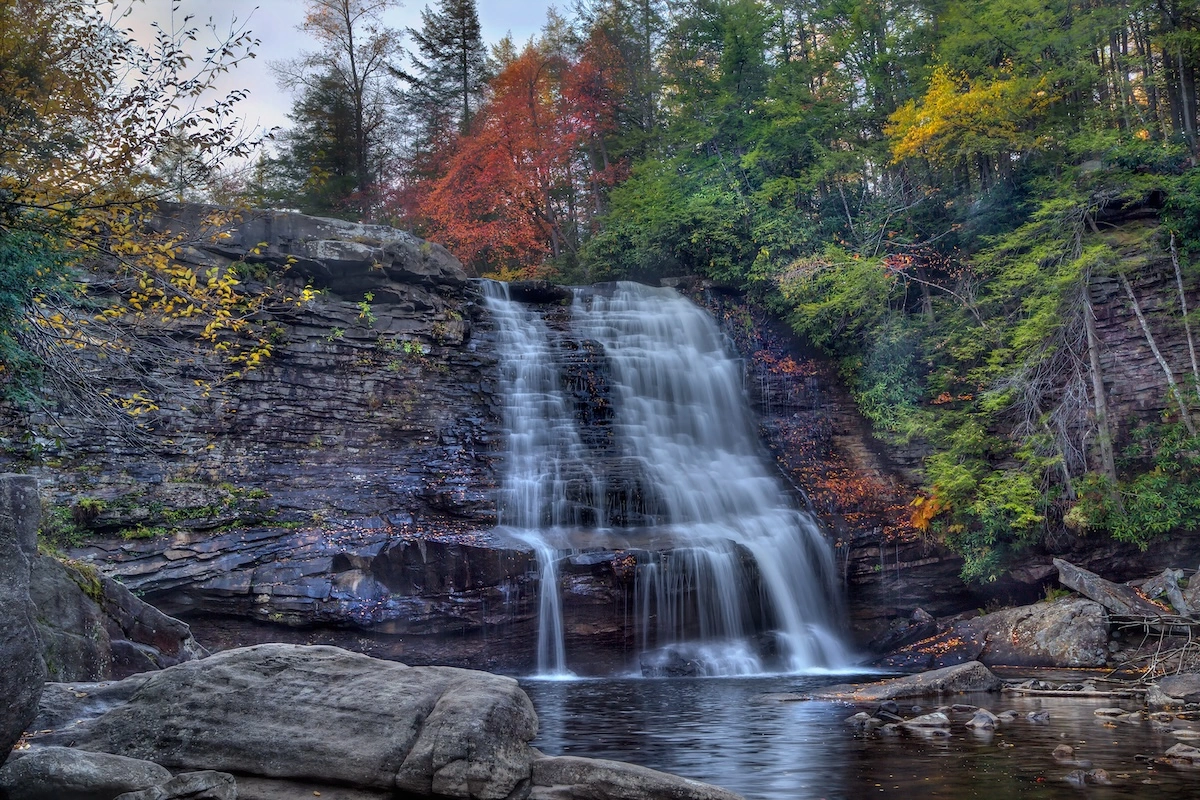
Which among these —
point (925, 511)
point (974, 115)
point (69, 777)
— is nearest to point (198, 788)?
point (69, 777)

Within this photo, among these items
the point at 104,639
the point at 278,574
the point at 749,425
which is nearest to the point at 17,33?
the point at 104,639

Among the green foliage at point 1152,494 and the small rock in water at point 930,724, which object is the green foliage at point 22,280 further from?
the green foliage at point 1152,494

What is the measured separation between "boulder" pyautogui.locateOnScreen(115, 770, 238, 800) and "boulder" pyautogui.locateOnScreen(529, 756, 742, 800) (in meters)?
1.73

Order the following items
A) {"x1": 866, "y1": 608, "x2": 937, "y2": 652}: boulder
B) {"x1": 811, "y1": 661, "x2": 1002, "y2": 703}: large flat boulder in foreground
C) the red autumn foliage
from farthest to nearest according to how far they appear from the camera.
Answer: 1. the red autumn foliage
2. {"x1": 866, "y1": 608, "x2": 937, "y2": 652}: boulder
3. {"x1": 811, "y1": 661, "x2": 1002, "y2": 703}: large flat boulder in foreground

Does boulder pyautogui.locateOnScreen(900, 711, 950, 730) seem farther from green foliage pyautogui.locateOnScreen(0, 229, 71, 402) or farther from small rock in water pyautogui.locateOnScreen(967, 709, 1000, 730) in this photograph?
green foliage pyautogui.locateOnScreen(0, 229, 71, 402)

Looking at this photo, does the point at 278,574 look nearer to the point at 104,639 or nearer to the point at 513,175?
the point at 104,639

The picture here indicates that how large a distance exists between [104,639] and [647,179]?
801 inches

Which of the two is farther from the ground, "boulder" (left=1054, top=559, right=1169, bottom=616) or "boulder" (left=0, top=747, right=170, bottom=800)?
"boulder" (left=0, top=747, right=170, bottom=800)

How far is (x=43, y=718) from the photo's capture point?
16.1 feet

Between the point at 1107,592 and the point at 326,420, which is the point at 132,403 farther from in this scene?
the point at 1107,592

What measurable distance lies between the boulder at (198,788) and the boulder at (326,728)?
306mm

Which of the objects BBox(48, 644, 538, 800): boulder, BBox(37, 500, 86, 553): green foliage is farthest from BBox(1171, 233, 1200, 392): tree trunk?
BBox(37, 500, 86, 553): green foliage

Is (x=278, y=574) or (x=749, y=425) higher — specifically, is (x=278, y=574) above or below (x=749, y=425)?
below

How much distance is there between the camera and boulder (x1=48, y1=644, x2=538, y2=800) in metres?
4.69
